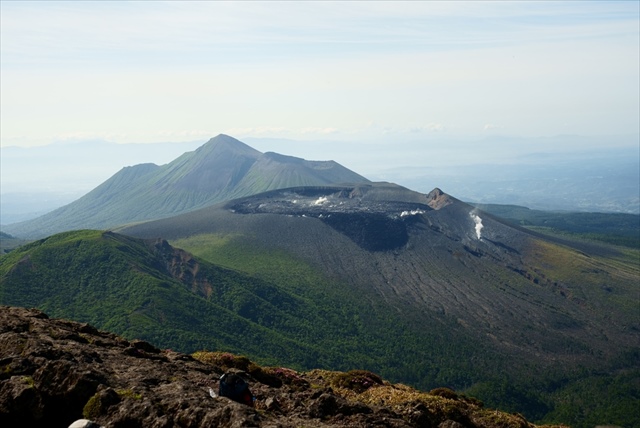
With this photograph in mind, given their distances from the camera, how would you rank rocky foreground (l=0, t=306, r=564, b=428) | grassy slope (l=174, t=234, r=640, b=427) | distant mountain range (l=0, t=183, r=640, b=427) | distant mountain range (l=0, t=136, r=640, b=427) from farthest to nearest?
distant mountain range (l=0, t=183, r=640, b=427) < distant mountain range (l=0, t=136, r=640, b=427) < grassy slope (l=174, t=234, r=640, b=427) < rocky foreground (l=0, t=306, r=564, b=428)

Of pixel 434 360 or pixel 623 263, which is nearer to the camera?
pixel 434 360

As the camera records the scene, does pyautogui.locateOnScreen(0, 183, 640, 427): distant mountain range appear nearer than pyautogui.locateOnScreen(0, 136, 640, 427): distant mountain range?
No

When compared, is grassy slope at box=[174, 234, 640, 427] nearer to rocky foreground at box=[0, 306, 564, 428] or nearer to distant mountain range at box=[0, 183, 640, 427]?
distant mountain range at box=[0, 183, 640, 427]

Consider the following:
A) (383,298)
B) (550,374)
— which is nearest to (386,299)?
(383,298)

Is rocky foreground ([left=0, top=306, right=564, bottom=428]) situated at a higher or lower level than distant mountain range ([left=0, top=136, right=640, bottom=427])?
higher

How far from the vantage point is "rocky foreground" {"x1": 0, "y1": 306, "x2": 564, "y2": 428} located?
18031 millimetres

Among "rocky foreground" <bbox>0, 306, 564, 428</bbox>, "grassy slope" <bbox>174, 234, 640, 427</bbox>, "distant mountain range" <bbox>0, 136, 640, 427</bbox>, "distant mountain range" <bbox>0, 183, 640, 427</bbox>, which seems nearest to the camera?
"rocky foreground" <bbox>0, 306, 564, 428</bbox>

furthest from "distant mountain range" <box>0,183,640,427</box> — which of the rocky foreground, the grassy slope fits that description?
the rocky foreground

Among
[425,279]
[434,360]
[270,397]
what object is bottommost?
[434,360]

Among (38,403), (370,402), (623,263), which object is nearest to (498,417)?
(370,402)

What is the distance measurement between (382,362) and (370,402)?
9764cm

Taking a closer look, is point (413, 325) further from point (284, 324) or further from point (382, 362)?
point (284, 324)

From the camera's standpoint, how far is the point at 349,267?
17050 centimetres

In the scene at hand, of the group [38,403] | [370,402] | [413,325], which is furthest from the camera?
[413,325]
